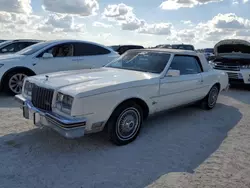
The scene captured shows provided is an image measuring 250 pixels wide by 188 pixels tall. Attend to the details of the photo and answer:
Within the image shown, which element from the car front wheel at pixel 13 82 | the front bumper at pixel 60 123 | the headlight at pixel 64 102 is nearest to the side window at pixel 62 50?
the car front wheel at pixel 13 82

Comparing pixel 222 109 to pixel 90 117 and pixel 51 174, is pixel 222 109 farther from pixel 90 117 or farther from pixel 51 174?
pixel 51 174

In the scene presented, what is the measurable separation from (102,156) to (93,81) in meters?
1.11

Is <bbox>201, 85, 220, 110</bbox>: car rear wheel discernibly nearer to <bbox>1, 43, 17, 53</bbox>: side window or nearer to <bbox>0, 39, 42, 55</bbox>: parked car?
<bbox>0, 39, 42, 55</bbox>: parked car

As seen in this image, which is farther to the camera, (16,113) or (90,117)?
(16,113)

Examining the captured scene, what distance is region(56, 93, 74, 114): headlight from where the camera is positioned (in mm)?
3383

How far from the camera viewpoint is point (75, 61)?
778cm

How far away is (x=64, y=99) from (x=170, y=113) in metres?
3.03

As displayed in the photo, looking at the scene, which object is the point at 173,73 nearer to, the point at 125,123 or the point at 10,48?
the point at 125,123

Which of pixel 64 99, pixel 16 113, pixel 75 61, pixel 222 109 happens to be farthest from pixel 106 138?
pixel 75 61

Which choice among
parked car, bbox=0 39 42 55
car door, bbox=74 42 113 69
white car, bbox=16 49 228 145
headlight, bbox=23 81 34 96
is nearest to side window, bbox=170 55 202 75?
white car, bbox=16 49 228 145

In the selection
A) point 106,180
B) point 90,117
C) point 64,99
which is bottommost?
point 106,180

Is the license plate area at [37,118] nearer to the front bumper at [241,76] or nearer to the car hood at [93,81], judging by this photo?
the car hood at [93,81]

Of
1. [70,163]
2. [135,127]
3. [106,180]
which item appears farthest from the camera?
[135,127]

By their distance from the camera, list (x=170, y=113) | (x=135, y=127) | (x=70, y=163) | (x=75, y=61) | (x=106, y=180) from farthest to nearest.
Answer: (x=75, y=61), (x=170, y=113), (x=135, y=127), (x=70, y=163), (x=106, y=180)
